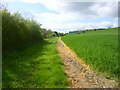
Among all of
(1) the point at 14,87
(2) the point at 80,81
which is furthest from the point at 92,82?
(1) the point at 14,87

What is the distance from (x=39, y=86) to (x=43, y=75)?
103cm

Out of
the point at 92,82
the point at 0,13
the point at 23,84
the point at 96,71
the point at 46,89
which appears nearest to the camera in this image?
the point at 46,89

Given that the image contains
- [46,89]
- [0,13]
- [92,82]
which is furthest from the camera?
[0,13]

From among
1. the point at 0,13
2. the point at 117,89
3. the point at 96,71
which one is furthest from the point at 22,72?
the point at 0,13

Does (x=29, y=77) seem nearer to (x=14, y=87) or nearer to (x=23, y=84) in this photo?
(x=23, y=84)

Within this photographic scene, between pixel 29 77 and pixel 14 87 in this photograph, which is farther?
pixel 29 77

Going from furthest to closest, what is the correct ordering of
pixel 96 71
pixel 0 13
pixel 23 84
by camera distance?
pixel 0 13 < pixel 96 71 < pixel 23 84

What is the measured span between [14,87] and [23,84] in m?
0.40

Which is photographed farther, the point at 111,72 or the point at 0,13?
the point at 0,13

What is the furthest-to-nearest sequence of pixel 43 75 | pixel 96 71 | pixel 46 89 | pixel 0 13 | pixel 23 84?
pixel 0 13 → pixel 96 71 → pixel 43 75 → pixel 23 84 → pixel 46 89

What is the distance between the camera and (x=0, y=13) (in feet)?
28.8

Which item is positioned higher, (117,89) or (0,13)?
(0,13)

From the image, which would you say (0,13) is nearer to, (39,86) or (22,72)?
(22,72)

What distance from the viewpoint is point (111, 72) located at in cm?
570
